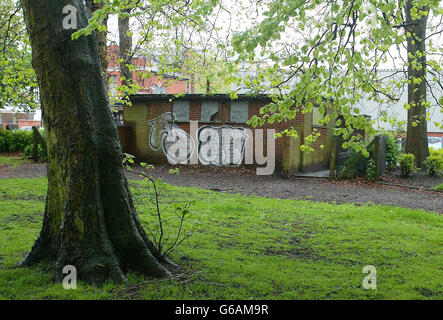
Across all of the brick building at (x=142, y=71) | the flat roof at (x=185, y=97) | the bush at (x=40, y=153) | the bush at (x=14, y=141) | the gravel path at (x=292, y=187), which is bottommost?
the gravel path at (x=292, y=187)

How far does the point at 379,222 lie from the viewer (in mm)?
8234

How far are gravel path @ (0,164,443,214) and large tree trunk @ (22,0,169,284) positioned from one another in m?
8.18

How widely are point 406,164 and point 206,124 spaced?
835 centimetres

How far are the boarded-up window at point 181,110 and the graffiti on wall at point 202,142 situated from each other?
0.26 metres

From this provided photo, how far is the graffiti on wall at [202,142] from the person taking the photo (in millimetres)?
18312

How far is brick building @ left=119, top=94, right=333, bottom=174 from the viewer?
57.0 ft

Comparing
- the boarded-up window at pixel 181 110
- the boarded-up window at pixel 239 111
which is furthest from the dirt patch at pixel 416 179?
the boarded-up window at pixel 181 110

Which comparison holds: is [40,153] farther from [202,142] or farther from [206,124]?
[206,124]

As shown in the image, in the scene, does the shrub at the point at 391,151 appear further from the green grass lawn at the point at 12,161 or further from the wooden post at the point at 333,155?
the green grass lawn at the point at 12,161

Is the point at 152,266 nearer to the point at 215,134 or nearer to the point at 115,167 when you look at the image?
the point at 115,167

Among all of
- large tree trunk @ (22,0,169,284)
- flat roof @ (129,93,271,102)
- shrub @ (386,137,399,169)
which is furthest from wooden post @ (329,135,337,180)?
large tree trunk @ (22,0,169,284)

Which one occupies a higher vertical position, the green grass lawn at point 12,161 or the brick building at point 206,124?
the brick building at point 206,124
